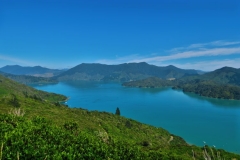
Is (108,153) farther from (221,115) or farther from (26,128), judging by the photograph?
(221,115)

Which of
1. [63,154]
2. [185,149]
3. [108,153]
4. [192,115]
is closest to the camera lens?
[63,154]

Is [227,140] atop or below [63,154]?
below

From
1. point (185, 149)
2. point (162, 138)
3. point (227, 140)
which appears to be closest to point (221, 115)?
point (227, 140)

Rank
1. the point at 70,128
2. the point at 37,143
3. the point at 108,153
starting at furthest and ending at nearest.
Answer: the point at 70,128
the point at 108,153
the point at 37,143

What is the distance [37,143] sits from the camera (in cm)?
1836

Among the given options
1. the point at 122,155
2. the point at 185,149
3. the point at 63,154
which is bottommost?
the point at 185,149

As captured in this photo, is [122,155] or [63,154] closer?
[63,154]

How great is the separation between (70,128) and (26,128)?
31.5ft

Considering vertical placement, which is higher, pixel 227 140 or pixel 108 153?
pixel 108 153

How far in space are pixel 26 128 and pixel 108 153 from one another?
31.4 feet

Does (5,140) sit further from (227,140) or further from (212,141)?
(227,140)

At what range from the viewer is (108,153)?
20406 mm

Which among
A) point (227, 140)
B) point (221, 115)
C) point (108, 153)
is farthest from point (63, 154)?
point (221, 115)

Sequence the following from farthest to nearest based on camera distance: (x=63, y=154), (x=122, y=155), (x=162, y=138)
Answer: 1. (x=162, y=138)
2. (x=122, y=155)
3. (x=63, y=154)
